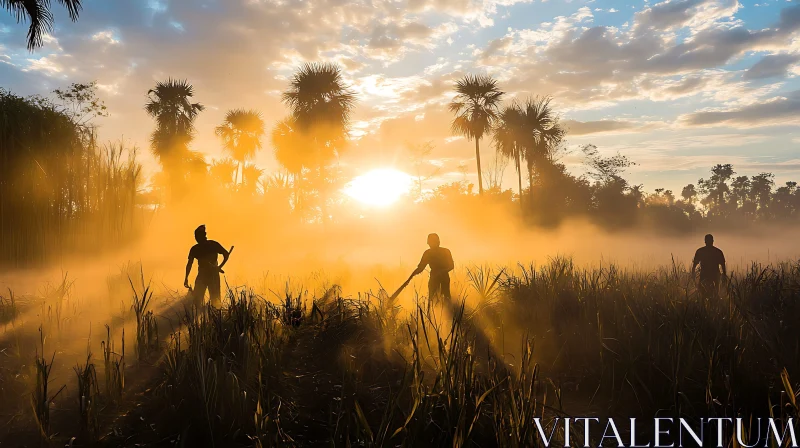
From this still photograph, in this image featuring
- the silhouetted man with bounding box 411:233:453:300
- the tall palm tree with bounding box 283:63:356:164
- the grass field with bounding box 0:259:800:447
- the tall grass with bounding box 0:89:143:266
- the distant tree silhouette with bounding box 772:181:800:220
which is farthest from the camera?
the distant tree silhouette with bounding box 772:181:800:220

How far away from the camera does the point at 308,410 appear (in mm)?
4758

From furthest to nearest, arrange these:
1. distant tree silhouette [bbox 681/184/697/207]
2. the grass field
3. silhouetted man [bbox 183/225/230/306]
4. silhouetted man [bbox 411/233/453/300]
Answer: distant tree silhouette [bbox 681/184/697/207] < silhouetted man [bbox 183/225/230/306] < silhouetted man [bbox 411/233/453/300] < the grass field

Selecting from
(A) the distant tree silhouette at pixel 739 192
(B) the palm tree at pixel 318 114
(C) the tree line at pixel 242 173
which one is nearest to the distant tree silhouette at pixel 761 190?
(A) the distant tree silhouette at pixel 739 192

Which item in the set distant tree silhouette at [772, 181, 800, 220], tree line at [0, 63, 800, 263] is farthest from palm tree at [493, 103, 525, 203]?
distant tree silhouette at [772, 181, 800, 220]

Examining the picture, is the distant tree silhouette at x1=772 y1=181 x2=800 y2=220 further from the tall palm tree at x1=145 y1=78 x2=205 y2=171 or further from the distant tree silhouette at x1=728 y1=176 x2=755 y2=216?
the tall palm tree at x1=145 y1=78 x2=205 y2=171

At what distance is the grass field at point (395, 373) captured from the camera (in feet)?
12.5

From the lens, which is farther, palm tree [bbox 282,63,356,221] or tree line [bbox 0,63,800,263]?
palm tree [bbox 282,63,356,221]

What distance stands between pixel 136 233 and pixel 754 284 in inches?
603

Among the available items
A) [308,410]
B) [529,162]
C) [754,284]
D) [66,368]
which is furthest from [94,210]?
[529,162]

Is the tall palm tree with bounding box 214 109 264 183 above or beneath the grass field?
above

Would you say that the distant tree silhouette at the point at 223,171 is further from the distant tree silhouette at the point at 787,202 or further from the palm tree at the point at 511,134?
the distant tree silhouette at the point at 787,202

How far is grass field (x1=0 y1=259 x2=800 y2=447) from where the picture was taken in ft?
12.5

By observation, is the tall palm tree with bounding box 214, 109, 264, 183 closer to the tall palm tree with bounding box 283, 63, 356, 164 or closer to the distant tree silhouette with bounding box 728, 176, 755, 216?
the tall palm tree with bounding box 283, 63, 356, 164

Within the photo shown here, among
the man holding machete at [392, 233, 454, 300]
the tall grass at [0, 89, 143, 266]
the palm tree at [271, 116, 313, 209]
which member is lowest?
the man holding machete at [392, 233, 454, 300]
